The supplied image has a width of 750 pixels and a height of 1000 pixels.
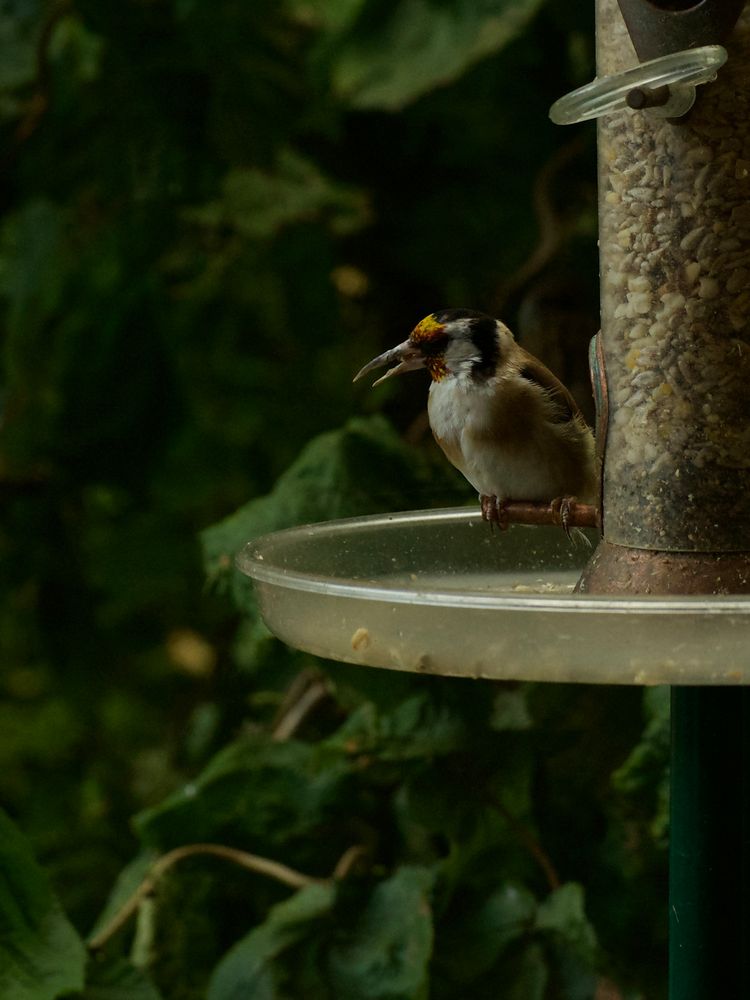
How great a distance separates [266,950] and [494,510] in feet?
2.80

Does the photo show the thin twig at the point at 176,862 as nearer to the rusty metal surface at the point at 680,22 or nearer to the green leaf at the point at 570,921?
the green leaf at the point at 570,921

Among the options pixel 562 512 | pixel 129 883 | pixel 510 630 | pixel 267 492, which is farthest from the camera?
pixel 267 492

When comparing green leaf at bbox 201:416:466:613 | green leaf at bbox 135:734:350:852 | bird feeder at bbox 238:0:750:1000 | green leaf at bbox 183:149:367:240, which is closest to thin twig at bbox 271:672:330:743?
green leaf at bbox 135:734:350:852

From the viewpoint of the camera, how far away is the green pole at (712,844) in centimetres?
126

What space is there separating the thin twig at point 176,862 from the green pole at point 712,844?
1.02m

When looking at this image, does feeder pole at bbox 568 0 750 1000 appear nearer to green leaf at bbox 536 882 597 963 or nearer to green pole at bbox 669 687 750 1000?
green pole at bbox 669 687 750 1000

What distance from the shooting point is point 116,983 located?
2016 millimetres

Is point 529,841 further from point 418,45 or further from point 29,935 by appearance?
point 418,45

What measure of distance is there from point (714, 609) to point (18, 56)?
1985 mm

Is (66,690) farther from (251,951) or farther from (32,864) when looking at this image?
(32,864)

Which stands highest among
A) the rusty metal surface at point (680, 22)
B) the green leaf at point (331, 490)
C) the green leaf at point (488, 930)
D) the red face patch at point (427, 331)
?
the rusty metal surface at point (680, 22)

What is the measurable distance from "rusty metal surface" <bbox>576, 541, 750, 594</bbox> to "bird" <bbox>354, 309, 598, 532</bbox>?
0.41 meters

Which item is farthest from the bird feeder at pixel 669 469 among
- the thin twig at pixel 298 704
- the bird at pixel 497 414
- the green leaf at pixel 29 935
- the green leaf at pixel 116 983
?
the thin twig at pixel 298 704

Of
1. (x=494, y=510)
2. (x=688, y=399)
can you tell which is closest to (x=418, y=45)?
(x=494, y=510)
